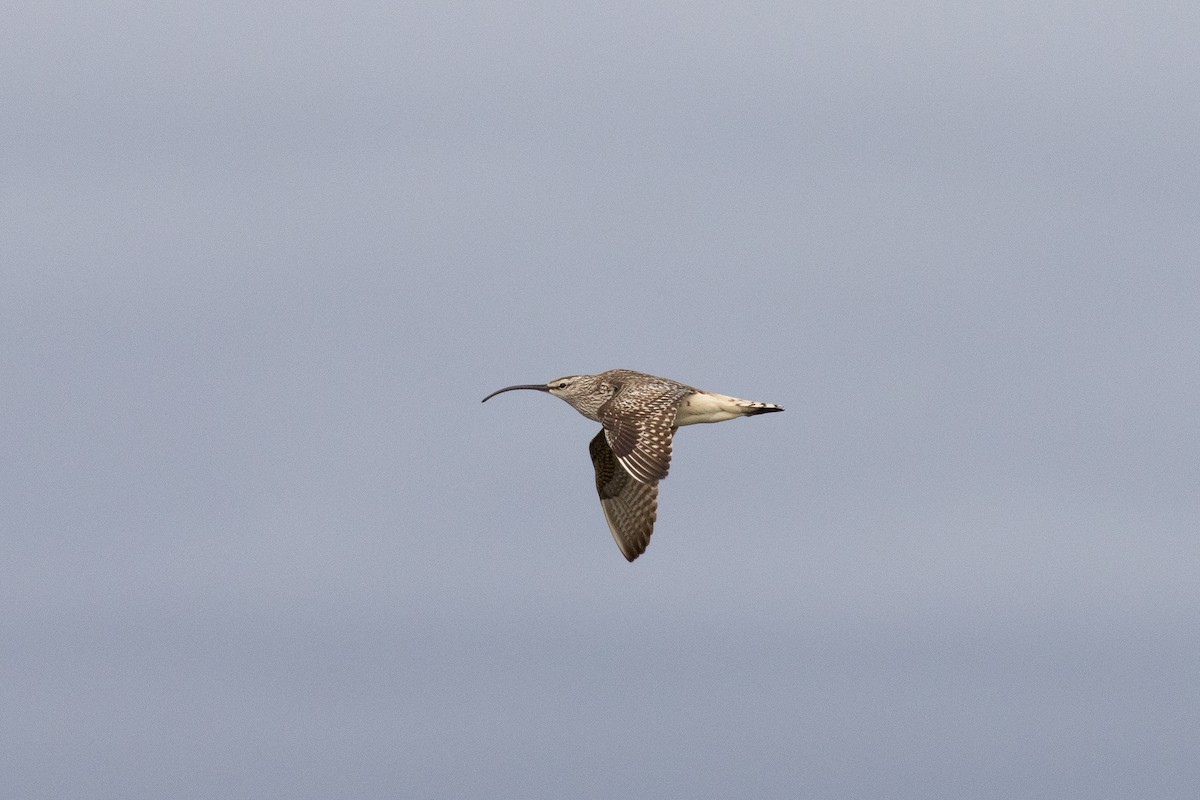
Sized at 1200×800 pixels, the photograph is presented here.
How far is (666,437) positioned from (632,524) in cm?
472

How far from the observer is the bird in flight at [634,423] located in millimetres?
34562

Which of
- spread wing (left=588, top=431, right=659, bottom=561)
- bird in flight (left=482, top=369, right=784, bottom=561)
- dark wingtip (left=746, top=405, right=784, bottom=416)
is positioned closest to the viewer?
bird in flight (left=482, top=369, right=784, bottom=561)

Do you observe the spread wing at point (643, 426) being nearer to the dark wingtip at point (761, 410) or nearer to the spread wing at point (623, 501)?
the dark wingtip at point (761, 410)

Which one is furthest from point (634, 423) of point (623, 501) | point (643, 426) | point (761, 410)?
point (623, 501)

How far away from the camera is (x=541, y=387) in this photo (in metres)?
40.7

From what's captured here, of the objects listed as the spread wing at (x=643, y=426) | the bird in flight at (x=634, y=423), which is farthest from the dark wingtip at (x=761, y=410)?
the spread wing at (x=643, y=426)

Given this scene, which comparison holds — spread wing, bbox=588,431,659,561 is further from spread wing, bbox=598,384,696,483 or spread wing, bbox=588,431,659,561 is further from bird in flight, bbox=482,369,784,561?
spread wing, bbox=598,384,696,483

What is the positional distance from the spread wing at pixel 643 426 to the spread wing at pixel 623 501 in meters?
2.18

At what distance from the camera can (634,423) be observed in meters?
35.6

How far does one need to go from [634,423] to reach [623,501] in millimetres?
4452

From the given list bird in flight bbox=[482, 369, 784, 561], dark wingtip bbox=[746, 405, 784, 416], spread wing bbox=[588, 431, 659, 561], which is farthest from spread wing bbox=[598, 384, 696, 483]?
spread wing bbox=[588, 431, 659, 561]

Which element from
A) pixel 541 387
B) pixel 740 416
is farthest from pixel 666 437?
pixel 541 387

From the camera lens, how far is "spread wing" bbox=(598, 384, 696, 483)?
34.0 m

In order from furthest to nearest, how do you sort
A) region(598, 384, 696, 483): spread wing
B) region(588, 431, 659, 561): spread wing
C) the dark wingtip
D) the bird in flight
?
region(588, 431, 659, 561): spread wing, the dark wingtip, the bird in flight, region(598, 384, 696, 483): spread wing
